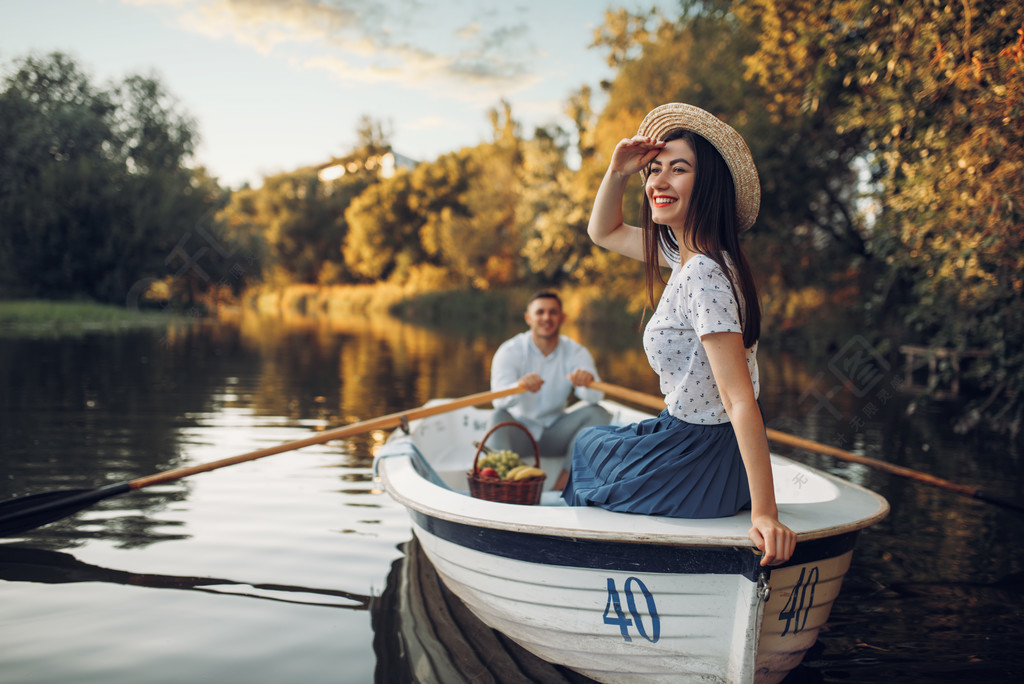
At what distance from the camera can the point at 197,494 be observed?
4867mm

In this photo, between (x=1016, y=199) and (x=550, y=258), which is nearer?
(x=1016, y=199)

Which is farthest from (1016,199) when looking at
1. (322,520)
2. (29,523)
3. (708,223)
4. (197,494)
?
(29,523)

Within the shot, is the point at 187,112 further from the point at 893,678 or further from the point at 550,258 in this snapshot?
the point at 893,678

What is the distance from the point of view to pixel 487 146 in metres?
33.8

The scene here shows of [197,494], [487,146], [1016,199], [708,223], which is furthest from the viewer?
[487,146]

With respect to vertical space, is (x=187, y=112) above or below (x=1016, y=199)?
above

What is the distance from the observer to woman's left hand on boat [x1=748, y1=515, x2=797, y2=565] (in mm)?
1948

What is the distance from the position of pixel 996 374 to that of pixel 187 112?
1012 inches

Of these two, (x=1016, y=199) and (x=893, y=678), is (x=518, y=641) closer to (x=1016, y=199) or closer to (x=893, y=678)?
(x=893, y=678)

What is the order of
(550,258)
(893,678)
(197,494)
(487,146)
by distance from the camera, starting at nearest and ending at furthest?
(893,678) → (197,494) → (550,258) → (487,146)

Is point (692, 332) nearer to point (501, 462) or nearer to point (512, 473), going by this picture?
point (512, 473)

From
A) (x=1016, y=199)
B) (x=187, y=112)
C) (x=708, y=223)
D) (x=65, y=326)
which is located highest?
(x=187, y=112)

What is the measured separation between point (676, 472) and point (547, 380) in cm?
232

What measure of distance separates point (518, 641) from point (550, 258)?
23.1 meters
